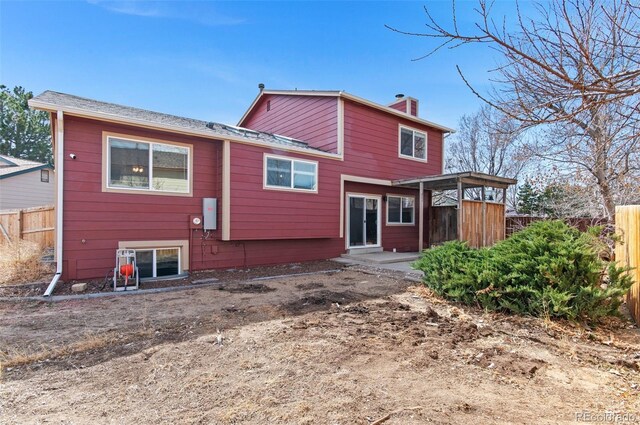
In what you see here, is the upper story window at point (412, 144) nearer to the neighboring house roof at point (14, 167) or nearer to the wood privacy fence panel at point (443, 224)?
the wood privacy fence panel at point (443, 224)

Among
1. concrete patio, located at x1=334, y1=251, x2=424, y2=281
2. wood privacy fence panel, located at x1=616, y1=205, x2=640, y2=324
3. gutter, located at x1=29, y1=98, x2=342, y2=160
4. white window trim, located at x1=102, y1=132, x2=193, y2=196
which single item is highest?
gutter, located at x1=29, y1=98, x2=342, y2=160

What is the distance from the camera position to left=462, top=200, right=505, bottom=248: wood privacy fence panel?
1047 centimetres

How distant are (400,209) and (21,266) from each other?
36.4 feet

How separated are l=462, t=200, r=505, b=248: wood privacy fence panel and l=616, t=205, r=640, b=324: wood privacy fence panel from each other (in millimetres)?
5698

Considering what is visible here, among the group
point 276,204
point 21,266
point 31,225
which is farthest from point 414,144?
point 31,225

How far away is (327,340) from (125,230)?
17.9ft

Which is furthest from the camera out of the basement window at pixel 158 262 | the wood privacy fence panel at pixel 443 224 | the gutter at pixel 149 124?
the wood privacy fence panel at pixel 443 224

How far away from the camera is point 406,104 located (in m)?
12.9

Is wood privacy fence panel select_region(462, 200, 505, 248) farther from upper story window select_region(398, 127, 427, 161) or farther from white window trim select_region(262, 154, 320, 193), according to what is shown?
white window trim select_region(262, 154, 320, 193)

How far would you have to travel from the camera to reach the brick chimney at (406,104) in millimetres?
12875

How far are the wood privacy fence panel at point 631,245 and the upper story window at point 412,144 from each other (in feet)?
26.1

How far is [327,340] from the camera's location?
3480mm

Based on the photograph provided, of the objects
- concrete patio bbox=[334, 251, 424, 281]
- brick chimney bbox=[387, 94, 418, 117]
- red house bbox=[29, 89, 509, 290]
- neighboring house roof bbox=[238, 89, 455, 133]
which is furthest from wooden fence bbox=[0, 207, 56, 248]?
brick chimney bbox=[387, 94, 418, 117]

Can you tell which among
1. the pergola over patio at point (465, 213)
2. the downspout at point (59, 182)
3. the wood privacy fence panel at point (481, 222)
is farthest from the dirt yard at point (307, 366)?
the wood privacy fence panel at point (481, 222)
